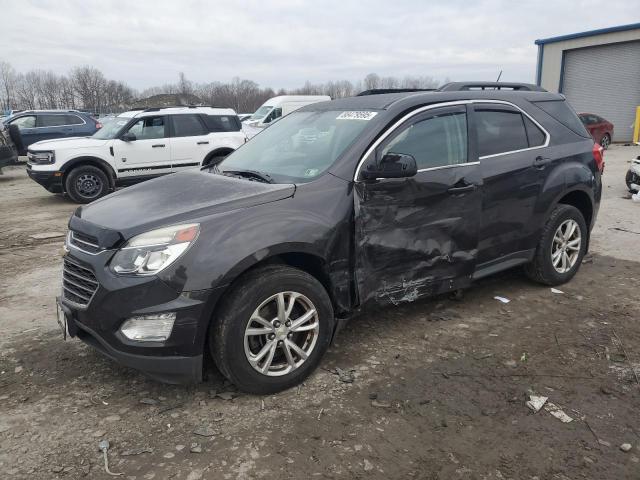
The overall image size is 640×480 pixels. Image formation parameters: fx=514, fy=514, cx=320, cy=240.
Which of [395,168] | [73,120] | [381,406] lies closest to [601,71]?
[73,120]

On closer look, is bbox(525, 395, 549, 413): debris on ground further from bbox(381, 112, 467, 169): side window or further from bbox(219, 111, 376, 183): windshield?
bbox(219, 111, 376, 183): windshield

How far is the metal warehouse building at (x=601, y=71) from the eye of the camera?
26406 millimetres

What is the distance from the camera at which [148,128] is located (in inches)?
437

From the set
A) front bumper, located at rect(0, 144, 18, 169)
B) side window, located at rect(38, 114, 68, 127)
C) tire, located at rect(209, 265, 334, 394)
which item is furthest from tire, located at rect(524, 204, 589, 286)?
side window, located at rect(38, 114, 68, 127)

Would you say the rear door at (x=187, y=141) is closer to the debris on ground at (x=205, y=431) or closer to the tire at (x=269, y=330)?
the tire at (x=269, y=330)

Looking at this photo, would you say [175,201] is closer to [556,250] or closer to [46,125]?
[556,250]

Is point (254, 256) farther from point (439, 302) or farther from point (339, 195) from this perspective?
point (439, 302)

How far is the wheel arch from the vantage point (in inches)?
411

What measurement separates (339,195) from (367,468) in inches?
66.1

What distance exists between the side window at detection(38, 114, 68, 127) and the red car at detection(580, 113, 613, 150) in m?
19.9

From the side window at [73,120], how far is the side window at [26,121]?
1.01 meters

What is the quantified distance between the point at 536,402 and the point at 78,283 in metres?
2.91

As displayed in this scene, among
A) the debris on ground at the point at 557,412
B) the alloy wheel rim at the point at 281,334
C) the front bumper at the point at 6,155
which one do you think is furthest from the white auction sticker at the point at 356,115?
the front bumper at the point at 6,155

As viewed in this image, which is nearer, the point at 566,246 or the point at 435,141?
the point at 435,141
